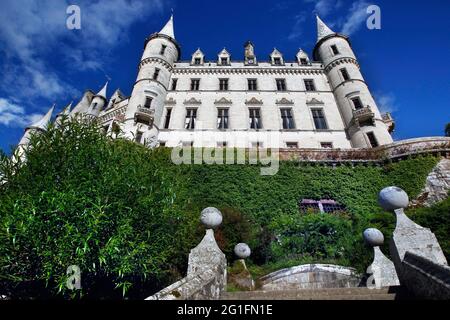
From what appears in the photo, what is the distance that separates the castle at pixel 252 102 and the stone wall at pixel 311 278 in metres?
15.3

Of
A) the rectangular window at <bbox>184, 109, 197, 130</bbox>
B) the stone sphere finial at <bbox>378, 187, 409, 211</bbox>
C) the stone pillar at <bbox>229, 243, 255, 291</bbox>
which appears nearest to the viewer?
the stone sphere finial at <bbox>378, 187, 409, 211</bbox>

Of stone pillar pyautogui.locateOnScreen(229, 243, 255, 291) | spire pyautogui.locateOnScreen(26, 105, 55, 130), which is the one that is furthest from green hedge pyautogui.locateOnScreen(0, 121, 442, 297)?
spire pyautogui.locateOnScreen(26, 105, 55, 130)

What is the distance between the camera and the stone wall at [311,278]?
9.79 m

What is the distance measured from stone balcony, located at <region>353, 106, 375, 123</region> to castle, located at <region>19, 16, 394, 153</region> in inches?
3.2

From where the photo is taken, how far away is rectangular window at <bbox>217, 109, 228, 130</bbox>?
2654cm

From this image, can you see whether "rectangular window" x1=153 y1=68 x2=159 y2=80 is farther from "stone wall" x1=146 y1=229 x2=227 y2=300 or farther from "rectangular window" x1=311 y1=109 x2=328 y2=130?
"stone wall" x1=146 y1=229 x2=227 y2=300

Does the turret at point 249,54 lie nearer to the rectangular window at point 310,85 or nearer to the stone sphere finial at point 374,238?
the rectangular window at point 310,85

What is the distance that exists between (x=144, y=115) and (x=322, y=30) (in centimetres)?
2423

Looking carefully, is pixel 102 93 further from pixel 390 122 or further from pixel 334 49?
pixel 390 122

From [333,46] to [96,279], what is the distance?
107 ft

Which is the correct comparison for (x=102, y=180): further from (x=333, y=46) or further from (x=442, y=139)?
(x=333, y=46)

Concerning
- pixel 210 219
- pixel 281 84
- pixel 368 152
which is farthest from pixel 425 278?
pixel 281 84

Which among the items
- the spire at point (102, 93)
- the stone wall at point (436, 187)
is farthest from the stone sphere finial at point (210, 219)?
the spire at point (102, 93)

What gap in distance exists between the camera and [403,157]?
62.7 feet
